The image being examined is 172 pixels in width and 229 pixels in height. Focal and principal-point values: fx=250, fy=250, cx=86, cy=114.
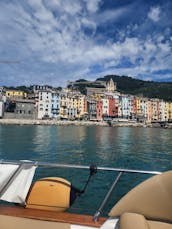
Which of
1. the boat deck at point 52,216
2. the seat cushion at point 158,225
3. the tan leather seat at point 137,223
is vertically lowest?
the boat deck at point 52,216

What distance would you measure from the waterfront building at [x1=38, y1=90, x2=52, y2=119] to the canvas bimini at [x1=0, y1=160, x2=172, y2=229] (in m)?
95.1

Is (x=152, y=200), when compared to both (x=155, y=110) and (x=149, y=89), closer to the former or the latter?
(x=155, y=110)

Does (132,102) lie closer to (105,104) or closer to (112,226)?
(105,104)

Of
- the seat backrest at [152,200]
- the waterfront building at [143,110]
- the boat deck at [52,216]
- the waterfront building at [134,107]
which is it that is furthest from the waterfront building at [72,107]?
the seat backrest at [152,200]

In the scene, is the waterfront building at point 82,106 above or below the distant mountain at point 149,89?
below

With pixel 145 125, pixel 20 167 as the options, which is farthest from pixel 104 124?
pixel 20 167

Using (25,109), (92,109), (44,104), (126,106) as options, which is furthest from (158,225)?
(126,106)

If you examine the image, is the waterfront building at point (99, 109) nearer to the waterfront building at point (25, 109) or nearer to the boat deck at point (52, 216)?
the waterfront building at point (25, 109)

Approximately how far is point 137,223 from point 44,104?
9709cm

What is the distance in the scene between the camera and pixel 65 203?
10.3 feet

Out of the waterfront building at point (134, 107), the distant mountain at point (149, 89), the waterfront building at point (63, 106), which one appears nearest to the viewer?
the waterfront building at point (63, 106)

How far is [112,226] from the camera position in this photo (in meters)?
2.68

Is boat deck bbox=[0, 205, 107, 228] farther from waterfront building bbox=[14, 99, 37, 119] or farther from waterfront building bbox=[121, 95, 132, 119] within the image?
waterfront building bbox=[121, 95, 132, 119]

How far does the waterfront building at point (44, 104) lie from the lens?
97062 mm
